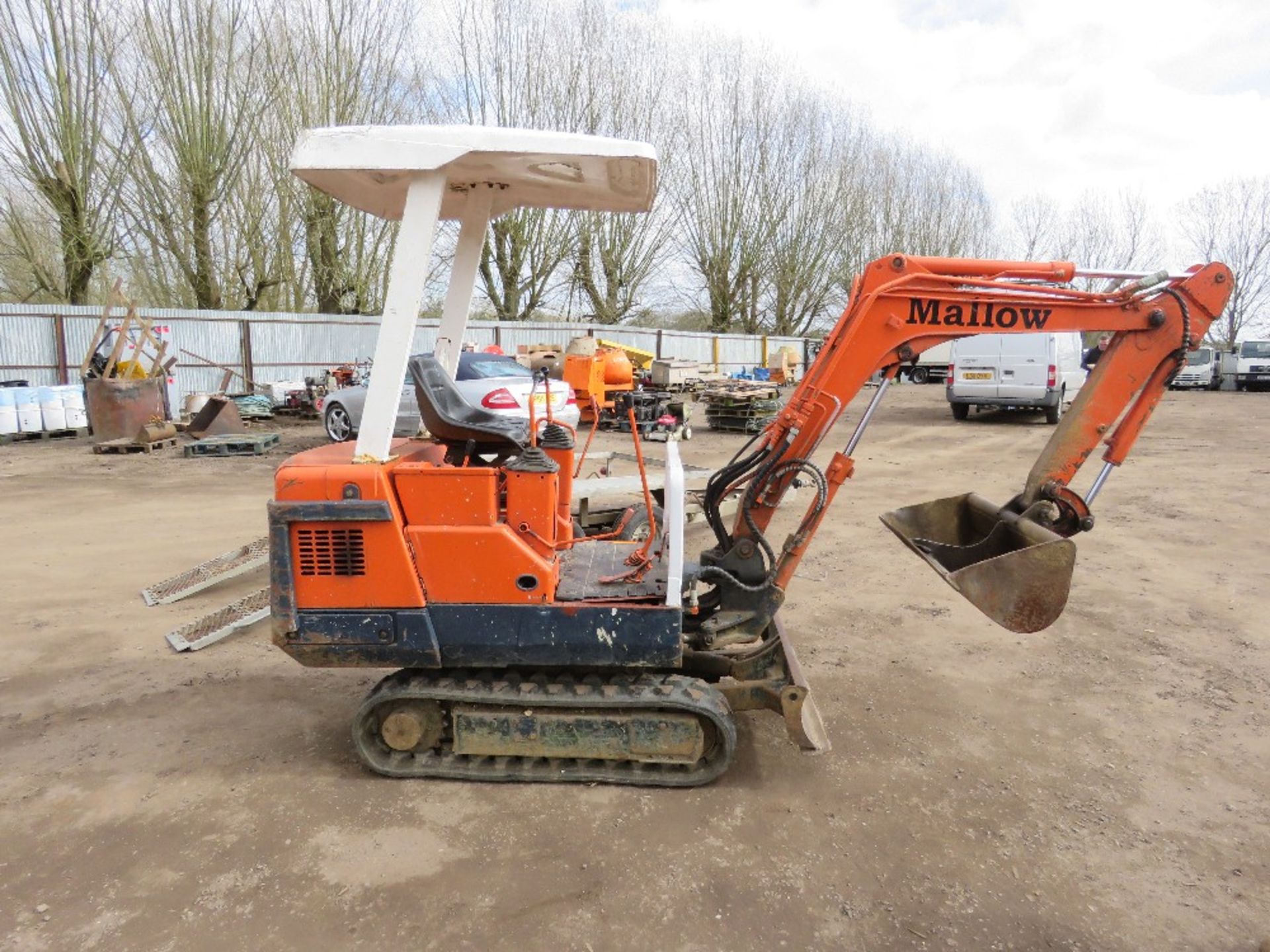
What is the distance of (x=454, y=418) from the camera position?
3.55 meters

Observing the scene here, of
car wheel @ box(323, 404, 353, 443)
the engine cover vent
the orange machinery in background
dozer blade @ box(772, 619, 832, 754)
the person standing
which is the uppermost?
the person standing

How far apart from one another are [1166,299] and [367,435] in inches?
137

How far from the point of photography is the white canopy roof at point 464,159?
3.22 m

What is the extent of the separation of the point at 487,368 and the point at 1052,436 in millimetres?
9163

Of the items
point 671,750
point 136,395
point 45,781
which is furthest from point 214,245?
point 671,750

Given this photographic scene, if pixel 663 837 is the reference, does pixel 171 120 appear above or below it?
above

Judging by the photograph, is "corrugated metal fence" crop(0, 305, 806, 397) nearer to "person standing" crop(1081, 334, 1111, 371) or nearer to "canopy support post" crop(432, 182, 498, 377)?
"canopy support post" crop(432, 182, 498, 377)

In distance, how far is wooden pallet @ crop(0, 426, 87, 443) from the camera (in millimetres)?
13992

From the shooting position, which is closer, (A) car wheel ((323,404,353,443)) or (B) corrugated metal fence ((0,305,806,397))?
(A) car wheel ((323,404,353,443))

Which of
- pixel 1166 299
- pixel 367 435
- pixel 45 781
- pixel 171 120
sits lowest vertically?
pixel 45 781

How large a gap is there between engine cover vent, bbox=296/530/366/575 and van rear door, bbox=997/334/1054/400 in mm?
15187

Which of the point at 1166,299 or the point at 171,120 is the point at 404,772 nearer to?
the point at 1166,299

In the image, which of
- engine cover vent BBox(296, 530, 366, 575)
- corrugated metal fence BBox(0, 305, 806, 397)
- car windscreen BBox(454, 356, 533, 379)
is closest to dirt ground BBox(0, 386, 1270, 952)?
engine cover vent BBox(296, 530, 366, 575)

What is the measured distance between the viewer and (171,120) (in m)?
18.2
